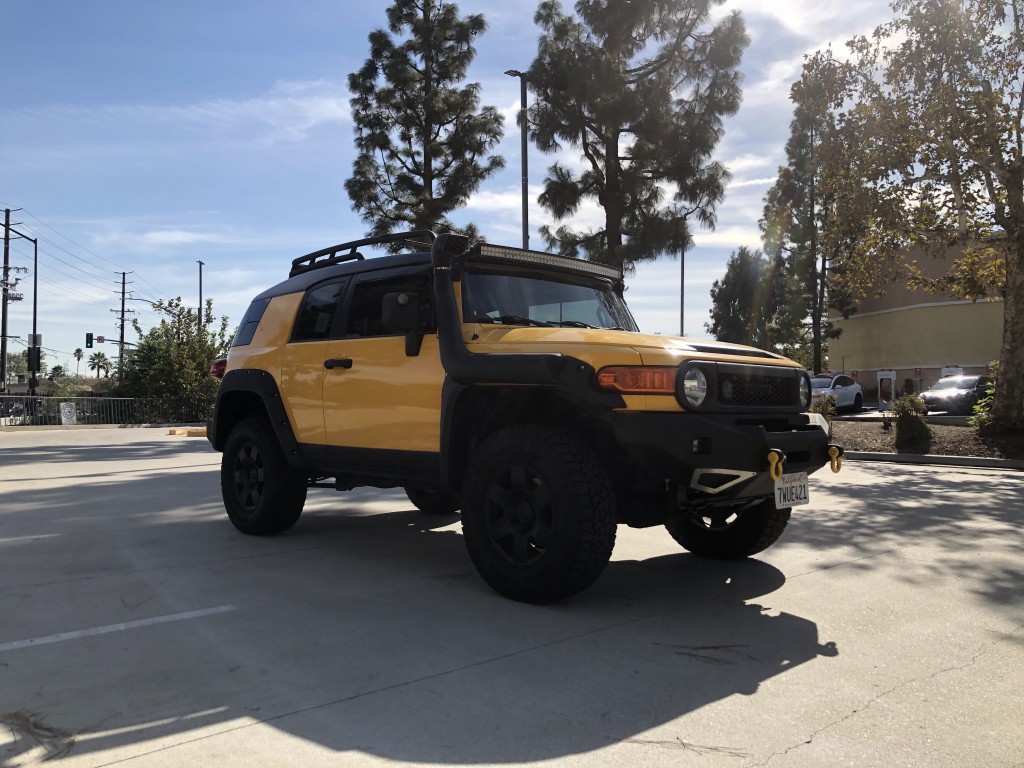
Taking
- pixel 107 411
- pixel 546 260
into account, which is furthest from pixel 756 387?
pixel 107 411

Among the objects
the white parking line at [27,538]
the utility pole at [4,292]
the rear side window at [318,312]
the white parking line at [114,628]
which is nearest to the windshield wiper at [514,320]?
the rear side window at [318,312]

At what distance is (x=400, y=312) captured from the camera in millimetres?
4723

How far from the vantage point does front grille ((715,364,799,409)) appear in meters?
4.17

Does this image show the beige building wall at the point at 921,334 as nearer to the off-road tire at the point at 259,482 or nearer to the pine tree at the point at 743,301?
the pine tree at the point at 743,301

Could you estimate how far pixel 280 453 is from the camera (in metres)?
6.05

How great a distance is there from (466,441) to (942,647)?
262 cm

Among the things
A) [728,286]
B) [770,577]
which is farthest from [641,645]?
[728,286]

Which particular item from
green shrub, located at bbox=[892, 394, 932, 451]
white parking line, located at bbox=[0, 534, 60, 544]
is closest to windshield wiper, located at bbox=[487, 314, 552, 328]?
white parking line, located at bbox=[0, 534, 60, 544]

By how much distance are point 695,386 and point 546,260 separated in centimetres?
169

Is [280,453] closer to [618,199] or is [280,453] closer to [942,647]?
[942,647]

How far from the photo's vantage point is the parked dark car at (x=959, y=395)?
2278cm

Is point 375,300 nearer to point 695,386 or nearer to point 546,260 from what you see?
point 546,260

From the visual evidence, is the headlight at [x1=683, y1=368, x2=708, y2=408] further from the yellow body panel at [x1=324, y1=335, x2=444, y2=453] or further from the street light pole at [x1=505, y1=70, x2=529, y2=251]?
the street light pole at [x1=505, y1=70, x2=529, y2=251]

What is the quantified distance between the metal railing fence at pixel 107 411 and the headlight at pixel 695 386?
30.0 m
